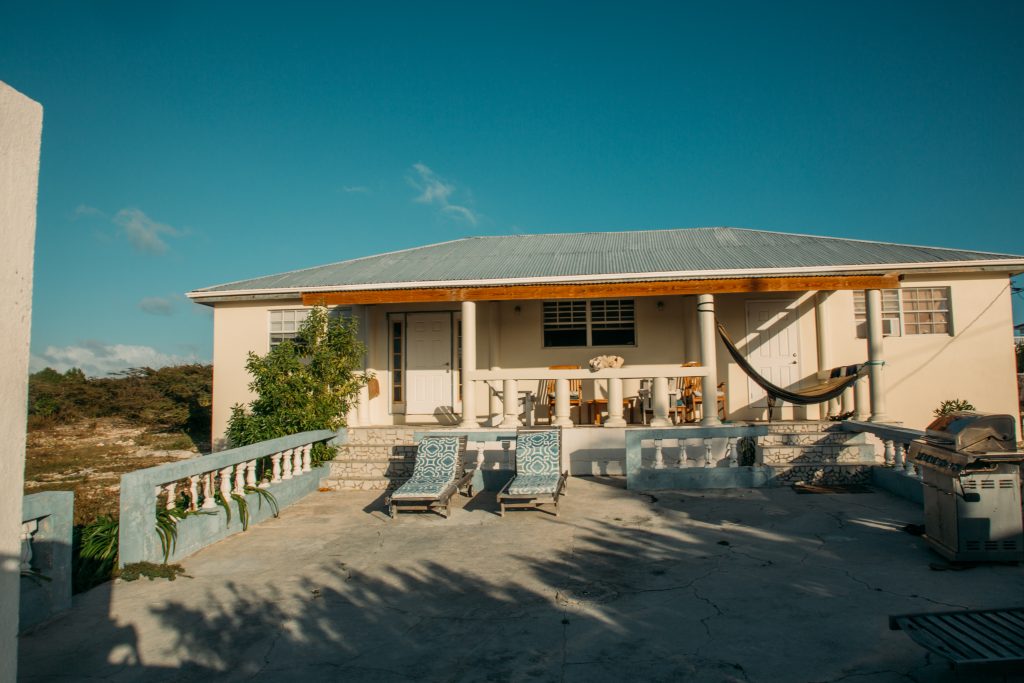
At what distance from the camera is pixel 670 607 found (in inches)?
195

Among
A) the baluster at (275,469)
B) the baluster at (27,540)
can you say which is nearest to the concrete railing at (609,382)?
the baluster at (275,469)

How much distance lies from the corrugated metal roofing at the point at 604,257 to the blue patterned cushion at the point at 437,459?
3527 millimetres

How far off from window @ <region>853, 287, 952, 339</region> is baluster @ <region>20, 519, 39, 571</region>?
13.3 m

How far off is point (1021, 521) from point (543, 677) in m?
4.62

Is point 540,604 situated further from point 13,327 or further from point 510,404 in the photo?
point 510,404

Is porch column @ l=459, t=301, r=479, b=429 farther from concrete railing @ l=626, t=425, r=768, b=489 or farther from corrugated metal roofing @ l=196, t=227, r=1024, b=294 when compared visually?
concrete railing @ l=626, t=425, r=768, b=489

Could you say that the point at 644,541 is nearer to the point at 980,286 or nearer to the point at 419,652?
the point at 419,652

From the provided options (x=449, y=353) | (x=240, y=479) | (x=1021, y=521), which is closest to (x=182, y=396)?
(x=449, y=353)

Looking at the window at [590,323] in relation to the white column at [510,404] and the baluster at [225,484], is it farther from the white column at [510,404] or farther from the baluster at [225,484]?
the baluster at [225,484]

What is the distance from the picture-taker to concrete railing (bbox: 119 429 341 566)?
607cm

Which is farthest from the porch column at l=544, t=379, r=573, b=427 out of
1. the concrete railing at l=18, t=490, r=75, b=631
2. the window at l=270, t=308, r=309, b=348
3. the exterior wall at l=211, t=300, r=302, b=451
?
the concrete railing at l=18, t=490, r=75, b=631

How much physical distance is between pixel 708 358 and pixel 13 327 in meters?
9.93

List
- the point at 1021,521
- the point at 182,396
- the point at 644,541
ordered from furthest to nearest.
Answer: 1. the point at 182,396
2. the point at 644,541
3. the point at 1021,521

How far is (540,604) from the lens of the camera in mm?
5133
